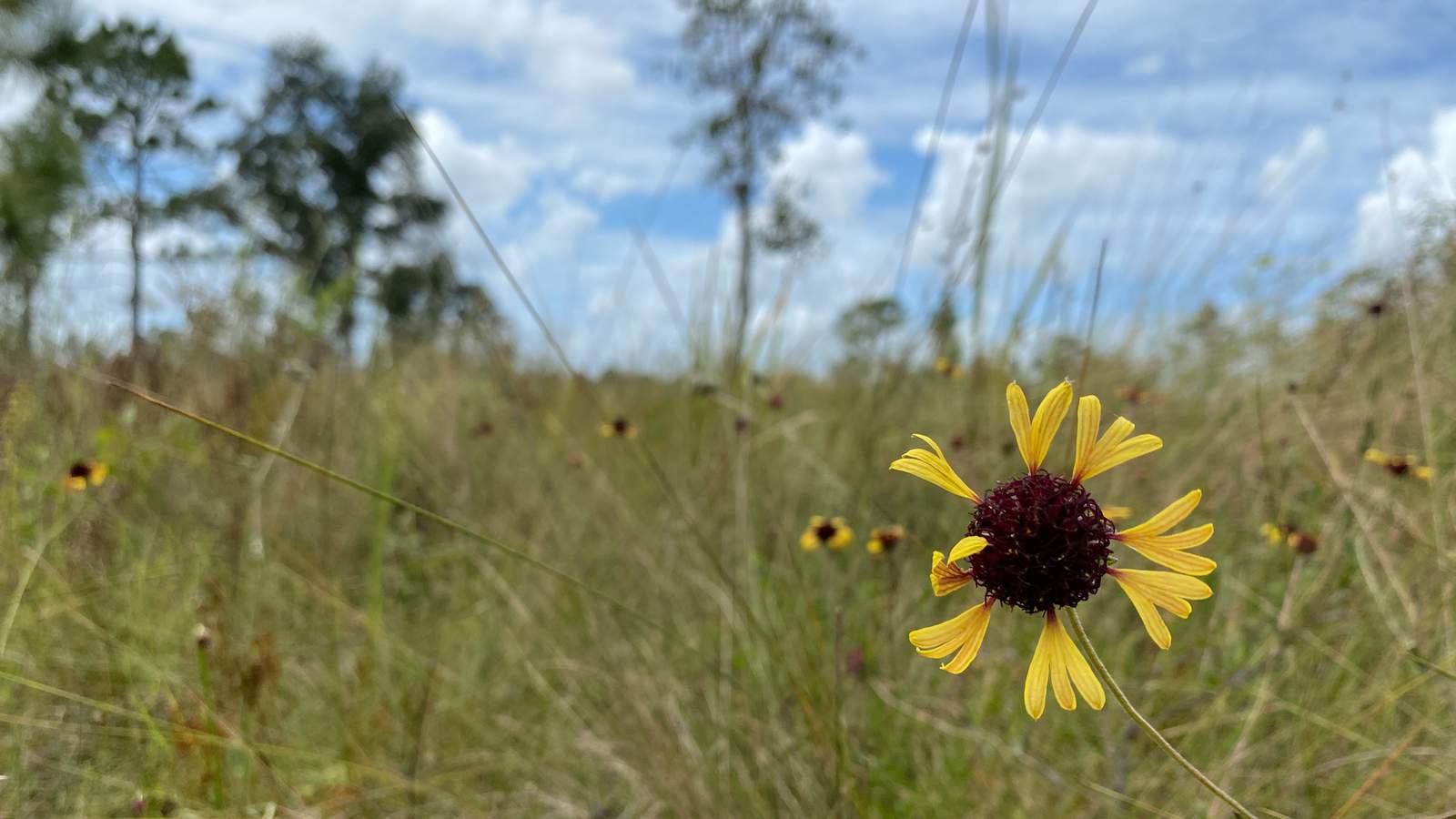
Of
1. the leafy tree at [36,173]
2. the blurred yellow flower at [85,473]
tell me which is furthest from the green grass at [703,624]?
the leafy tree at [36,173]

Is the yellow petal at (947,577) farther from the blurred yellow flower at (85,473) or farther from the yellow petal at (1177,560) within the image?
the blurred yellow flower at (85,473)

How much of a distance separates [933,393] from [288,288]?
238 centimetres

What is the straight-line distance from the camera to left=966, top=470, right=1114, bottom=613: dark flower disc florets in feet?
2.02

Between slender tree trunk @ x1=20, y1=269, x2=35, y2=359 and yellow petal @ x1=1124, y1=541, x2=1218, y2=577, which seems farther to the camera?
slender tree trunk @ x1=20, y1=269, x2=35, y2=359

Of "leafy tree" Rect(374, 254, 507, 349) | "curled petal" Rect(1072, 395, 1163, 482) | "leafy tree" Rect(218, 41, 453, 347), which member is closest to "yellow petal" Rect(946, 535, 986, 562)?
"curled petal" Rect(1072, 395, 1163, 482)

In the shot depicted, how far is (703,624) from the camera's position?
6.27ft

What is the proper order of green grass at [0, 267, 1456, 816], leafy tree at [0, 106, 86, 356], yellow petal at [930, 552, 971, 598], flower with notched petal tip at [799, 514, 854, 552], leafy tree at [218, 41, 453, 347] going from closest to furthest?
yellow petal at [930, 552, 971, 598]
green grass at [0, 267, 1456, 816]
flower with notched petal tip at [799, 514, 854, 552]
leafy tree at [0, 106, 86, 356]
leafy tree at [218, 41, 453, 347]

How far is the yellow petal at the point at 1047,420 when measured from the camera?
64cm

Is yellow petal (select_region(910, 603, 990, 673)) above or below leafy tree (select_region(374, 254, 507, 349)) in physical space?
below

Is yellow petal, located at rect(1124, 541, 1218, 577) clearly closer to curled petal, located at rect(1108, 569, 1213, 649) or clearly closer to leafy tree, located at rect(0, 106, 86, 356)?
curled petal, located at rect(1108, 569, 1213, 649)

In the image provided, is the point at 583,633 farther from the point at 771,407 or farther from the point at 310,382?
the point at 310,382

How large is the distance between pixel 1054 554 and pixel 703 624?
1370mm

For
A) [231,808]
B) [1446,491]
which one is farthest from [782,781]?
[1446,491]

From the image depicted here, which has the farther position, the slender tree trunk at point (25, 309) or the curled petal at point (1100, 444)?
the slender tree trunk at point (25, 309)
